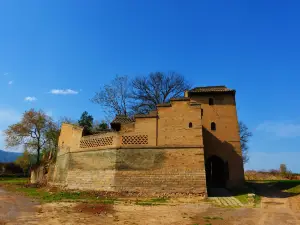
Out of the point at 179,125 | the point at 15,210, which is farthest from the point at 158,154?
the point at 15,210

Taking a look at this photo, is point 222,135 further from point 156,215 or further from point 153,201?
point 156,215

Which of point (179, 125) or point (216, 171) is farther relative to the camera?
point (216, 171)

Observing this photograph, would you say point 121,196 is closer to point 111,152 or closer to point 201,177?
point 111,152

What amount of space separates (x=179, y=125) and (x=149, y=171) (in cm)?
330

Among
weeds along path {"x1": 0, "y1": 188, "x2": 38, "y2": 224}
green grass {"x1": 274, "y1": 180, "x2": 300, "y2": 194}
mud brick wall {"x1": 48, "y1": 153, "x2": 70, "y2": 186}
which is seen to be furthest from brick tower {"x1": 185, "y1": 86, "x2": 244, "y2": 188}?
weeds along path {"x1": 0, "y1": 188, "x2": 38, "y2": 224}

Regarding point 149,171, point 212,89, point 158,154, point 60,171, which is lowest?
point 60,171

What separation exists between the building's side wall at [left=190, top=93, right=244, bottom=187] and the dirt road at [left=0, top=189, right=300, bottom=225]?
18.5 feet

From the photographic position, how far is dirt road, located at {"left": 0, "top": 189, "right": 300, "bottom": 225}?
7945 mm

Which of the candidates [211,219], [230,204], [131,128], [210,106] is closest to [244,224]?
[211,219]

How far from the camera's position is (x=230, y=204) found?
1170cm

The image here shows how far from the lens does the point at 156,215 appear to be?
9047mm

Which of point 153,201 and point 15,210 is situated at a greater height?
point 153,201

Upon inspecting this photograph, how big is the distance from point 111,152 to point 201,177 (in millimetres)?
5650

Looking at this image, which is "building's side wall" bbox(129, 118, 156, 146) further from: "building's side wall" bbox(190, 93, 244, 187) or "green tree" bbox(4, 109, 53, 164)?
"green tree" bbox(4, 109, 53, 164)
